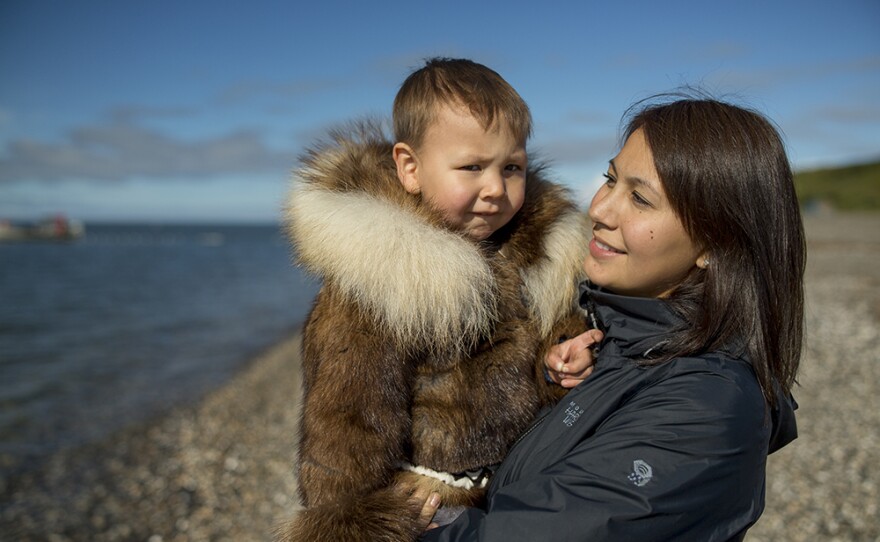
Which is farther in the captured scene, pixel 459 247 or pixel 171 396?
pixel 171 396

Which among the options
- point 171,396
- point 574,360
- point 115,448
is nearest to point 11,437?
point 115,448

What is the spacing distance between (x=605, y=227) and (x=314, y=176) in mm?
1327

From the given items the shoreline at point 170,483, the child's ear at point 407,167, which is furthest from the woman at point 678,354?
the shoreline at point 170,483

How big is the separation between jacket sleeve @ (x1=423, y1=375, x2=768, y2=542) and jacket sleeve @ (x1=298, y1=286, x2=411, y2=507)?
0.49m

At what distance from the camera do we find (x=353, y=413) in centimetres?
234

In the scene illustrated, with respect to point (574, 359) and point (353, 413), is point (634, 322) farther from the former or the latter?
point (353, 413)

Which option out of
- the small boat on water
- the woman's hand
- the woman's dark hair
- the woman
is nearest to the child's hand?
the woman

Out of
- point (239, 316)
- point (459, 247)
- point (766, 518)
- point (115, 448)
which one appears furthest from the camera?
point (239, 316)

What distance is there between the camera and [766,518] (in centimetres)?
787

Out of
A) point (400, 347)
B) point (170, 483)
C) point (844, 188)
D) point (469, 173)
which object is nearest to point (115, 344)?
point (170, 483)

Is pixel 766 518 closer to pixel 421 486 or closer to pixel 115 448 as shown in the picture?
pixel 421 486

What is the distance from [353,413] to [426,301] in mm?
513

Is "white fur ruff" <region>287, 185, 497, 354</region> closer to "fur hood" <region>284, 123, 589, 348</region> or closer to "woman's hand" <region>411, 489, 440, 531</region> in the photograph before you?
"fur hood" <region>284, 123, 589, 348</region>

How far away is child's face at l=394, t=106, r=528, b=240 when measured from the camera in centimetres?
278
